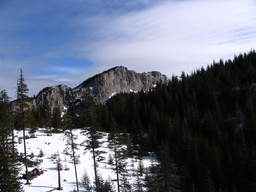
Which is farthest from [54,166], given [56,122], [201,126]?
[201,126]

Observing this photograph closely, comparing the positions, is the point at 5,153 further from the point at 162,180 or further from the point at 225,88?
the point at 225,88

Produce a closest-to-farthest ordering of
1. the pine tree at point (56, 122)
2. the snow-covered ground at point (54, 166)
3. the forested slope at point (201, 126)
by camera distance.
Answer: the snow-covered ground at point (54, 166), the forested slope at point (201, 126), the pine tree at point (56, 122)

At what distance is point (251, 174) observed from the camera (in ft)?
192

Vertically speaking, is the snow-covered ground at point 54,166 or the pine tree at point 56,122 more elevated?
the pine tree at point 56,122

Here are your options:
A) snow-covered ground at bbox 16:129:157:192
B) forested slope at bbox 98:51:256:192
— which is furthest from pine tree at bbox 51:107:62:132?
forested slope at bbox 98:51:256:192

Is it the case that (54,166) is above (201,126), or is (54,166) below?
below

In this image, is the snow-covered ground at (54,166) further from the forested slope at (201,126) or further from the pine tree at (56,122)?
the forested slope at (201,126)

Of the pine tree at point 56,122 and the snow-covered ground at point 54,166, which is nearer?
the snow-covered ground at point 54,166

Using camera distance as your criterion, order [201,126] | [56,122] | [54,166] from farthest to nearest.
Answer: [201,126]
[56,122]
[54,166]

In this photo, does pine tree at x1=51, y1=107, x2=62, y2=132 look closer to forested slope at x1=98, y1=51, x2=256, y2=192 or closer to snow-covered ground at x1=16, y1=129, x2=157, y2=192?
snow-covered ground at x1=16, y1=129, x2=157, y2=192

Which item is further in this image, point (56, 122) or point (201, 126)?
point (201, 126)

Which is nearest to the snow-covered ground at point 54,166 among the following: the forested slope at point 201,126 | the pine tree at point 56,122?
the pine tree at point 56,122

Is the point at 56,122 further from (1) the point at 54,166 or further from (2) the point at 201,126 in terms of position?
(2) the point at 201,126

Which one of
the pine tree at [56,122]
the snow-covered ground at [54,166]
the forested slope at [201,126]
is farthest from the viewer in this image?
the pine tree at [56,122]
